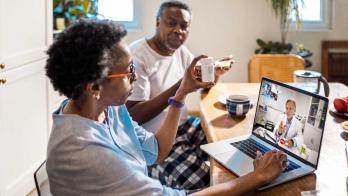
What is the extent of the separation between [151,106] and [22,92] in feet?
3.25

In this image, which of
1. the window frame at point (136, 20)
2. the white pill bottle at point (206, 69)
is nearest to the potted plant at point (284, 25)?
the window frame at point (136, 20)

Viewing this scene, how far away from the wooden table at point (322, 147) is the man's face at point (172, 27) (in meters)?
0.33

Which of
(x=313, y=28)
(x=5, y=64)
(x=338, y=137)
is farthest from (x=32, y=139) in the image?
(x=313, y=28)

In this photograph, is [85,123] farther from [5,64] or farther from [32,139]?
[32,139]

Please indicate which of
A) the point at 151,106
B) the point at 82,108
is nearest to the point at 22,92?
the point at 151,106

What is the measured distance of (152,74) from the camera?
182 centimetres

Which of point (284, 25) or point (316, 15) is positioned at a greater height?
point (316, 15)

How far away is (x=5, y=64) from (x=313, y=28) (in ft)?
9.76

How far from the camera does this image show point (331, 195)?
963 mm

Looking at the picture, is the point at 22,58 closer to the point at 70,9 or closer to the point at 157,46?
the point at 70,9

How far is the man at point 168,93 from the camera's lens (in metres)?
1.62

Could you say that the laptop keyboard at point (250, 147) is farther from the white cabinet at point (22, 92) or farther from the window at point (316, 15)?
the window at point (316, 15)

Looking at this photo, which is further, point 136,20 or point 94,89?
point 136,20

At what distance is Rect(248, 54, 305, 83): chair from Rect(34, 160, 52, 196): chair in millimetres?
1939
